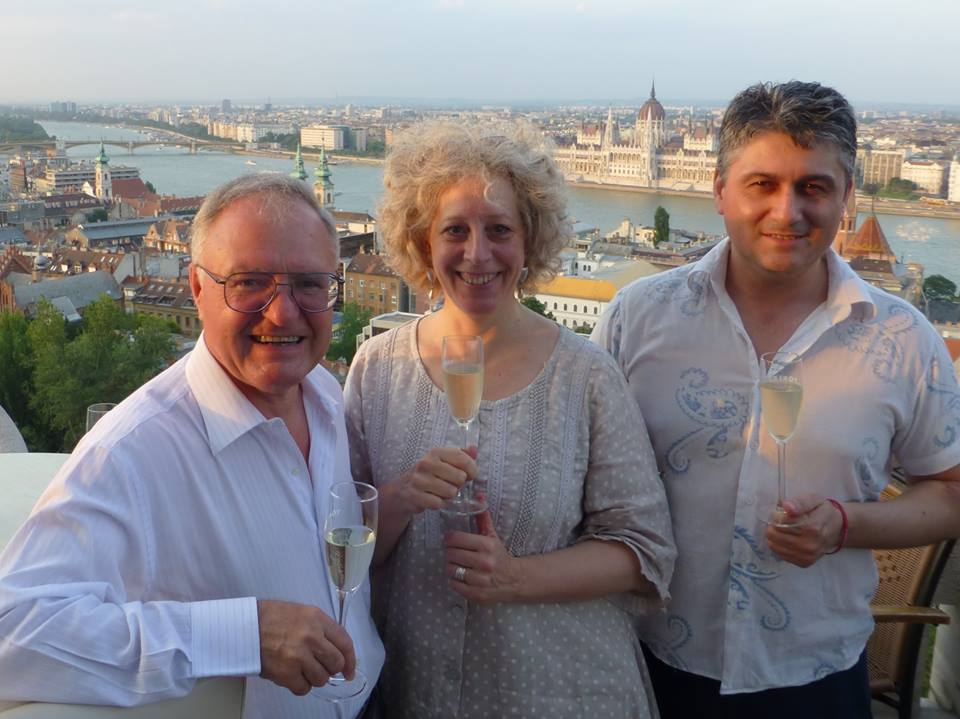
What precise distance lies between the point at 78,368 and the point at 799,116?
24.9 ft

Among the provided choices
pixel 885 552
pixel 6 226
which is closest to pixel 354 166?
pixel 6 226

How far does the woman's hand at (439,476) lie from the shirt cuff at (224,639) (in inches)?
7.6

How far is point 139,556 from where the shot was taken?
640mm

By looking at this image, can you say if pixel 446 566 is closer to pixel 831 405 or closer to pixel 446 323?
pixel 446 323

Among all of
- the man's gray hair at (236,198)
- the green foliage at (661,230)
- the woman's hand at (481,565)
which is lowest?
the green foliage at (661,230)

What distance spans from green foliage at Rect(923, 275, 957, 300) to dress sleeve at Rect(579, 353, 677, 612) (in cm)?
1277

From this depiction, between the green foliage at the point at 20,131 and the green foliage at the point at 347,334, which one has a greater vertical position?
the green foliage at the point at 20,131

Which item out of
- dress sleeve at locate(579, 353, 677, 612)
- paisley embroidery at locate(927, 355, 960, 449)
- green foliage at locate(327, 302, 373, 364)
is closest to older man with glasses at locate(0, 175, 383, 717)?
dress sleeve at locate(579, 353, 677, 612)

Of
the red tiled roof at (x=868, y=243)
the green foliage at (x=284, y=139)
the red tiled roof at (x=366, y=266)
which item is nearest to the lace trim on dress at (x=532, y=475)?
the red tiled roof at (x=868, y=243)

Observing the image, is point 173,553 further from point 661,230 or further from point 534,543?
point 661,230

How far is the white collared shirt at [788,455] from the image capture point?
2.97ft

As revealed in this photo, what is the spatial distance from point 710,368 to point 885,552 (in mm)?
412

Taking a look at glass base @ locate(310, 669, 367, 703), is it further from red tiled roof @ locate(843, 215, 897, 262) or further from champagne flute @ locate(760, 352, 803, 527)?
red tiled roof @ locate(843, 215, 897, 262)

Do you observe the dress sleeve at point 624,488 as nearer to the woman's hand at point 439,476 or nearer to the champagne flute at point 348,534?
the woman's hand at point 439,476
